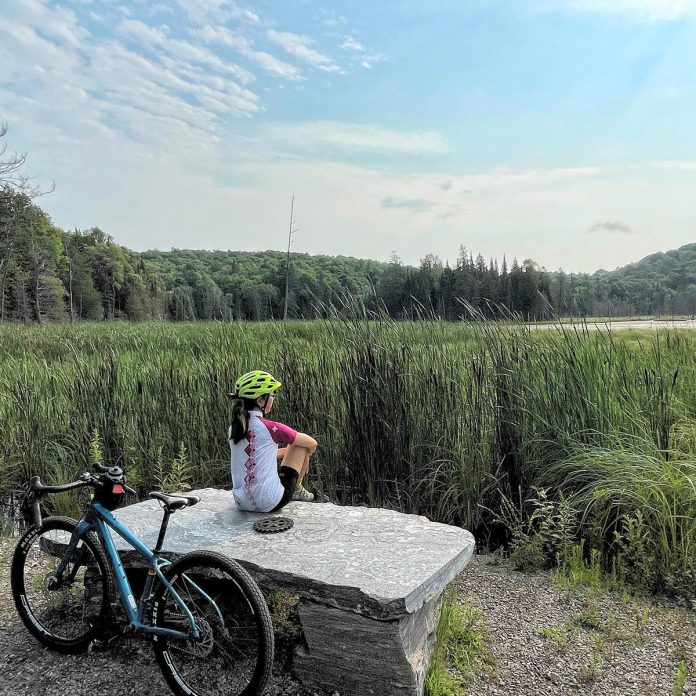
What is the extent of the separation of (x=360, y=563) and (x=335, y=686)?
1.54 ft

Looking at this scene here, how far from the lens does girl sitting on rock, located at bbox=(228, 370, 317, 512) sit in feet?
10.4

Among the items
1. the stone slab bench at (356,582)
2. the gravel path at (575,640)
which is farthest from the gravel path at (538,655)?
the stone slab bench at (356,582)

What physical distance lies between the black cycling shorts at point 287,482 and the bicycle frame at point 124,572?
847 millimetres

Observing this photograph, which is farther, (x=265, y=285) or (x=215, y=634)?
(x=265, y=285)

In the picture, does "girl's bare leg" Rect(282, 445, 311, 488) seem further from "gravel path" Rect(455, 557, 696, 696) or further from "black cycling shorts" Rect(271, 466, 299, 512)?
"gravel path" Rect(455, 557, 696, 696)

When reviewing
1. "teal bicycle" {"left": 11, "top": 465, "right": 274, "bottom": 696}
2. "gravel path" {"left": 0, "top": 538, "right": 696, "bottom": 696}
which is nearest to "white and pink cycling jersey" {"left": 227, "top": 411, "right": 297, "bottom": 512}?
"teal bicycle" {"left": 11, "top": 465, "right": 274, "bottom": 696}

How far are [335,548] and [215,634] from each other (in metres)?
0.61

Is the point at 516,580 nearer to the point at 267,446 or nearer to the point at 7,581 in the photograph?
the point at 267,446

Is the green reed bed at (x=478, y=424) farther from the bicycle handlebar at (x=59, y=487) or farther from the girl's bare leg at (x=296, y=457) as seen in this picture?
the bicycle handlebar at (x=59, y=487)

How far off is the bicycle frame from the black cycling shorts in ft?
2.78

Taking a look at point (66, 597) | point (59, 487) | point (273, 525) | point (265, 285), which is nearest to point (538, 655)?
point (273, 525)

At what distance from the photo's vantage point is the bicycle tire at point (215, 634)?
2174mm

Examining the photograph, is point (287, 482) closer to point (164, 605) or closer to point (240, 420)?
point (240, 420)

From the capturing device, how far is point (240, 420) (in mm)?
3166
